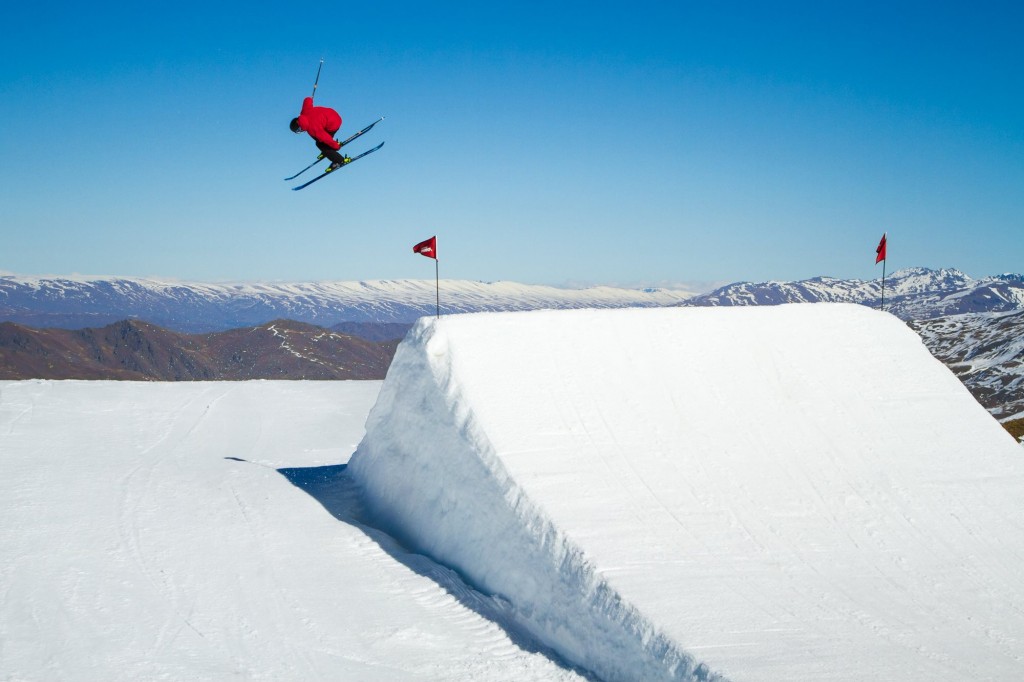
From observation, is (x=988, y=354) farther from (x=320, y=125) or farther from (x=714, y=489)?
(x=320, y=125)

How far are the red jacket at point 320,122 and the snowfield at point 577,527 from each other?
4.37m

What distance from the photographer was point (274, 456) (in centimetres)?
2059

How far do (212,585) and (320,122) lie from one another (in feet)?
28.2

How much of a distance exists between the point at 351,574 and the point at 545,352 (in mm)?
5994

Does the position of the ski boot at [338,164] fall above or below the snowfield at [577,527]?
above

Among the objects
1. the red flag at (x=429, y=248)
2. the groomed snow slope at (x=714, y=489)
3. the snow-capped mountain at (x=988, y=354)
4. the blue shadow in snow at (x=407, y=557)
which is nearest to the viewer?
the groomed snow slope at (x=714, y=489)

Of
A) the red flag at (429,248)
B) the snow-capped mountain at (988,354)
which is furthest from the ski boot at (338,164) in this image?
the snow-capped mountain at (988,354)

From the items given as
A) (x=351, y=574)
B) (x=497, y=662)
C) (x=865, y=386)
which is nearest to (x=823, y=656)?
(x=497, y=662)

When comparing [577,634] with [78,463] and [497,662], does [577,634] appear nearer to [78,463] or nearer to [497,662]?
[497,662]

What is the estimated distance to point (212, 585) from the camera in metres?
10.8

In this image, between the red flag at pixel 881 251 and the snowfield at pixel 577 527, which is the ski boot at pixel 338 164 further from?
the red flag at pixel 881 251

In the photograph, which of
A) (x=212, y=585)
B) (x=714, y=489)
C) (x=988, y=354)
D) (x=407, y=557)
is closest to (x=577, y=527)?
(x=714, y=489)

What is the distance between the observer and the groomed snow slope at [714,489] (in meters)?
9.10

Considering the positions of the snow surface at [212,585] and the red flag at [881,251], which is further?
the red flag at [881,251]
